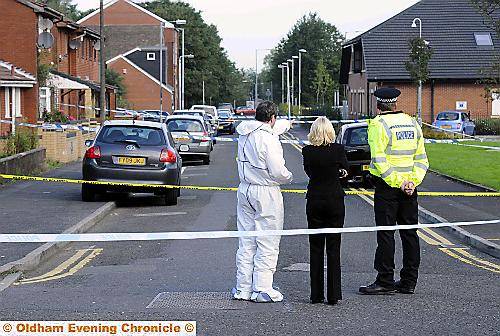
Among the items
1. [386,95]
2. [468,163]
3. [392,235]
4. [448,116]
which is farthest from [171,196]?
[448,116]

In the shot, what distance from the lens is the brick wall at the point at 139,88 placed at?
87938 millimetres

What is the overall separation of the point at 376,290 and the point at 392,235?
1.83 feet

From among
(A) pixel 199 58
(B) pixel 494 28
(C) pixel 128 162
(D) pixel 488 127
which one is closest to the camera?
(C) pixel 128 162

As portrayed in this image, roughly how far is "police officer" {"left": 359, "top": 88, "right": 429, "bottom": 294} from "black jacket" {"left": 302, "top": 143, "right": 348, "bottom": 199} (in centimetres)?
62

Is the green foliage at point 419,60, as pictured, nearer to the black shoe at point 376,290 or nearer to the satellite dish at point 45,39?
the satellite dish at point 45,39

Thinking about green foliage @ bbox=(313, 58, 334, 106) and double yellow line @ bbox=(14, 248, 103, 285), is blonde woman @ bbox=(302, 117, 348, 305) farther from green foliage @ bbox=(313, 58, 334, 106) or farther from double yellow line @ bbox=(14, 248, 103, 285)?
green foliage @ bbox=(313, 58, 334, 106)

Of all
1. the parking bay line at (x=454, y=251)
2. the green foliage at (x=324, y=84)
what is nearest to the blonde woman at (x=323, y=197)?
the parking bay line at (x=454, y=251)

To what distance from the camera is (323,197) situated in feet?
29.0

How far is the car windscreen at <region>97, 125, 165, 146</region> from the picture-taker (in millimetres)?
18297

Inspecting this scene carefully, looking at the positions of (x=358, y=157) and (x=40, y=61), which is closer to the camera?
(x=358, y=157)

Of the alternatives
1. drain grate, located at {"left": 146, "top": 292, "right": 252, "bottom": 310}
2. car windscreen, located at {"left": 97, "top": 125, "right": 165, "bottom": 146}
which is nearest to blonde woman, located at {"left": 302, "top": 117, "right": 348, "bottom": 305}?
drain grate, located at {"left": 146, "top": 292, "right": 252, "bottom": 310}

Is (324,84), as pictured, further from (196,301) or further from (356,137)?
(196,301)

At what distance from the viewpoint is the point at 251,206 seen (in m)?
8.99

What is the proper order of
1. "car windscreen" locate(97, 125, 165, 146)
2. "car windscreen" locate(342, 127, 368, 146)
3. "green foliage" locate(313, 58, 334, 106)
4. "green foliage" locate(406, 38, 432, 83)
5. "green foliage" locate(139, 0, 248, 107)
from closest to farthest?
"car windscreen" locate(97, 125, 165, 146) → "car windscreen" locate(342, 127, 368, 146) → "green foliage" locate(406, 38, 432, 83) → "green foliage" locate(313, 58, 334, 106) → "green foliage" locate(139, 0, 248, 107)
